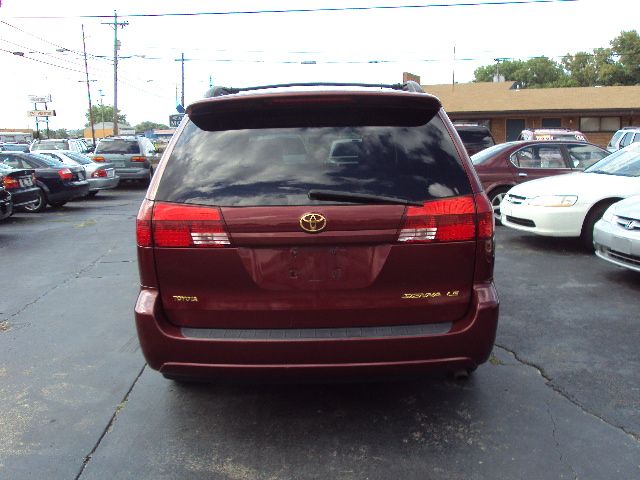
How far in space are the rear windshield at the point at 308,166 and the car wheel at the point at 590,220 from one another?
18.8ft

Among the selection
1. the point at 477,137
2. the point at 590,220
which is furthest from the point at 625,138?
the point at 590,220

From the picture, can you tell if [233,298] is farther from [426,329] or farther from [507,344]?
[507,344]

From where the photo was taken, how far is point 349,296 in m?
2.98

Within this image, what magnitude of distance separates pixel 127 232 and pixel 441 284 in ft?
30.3

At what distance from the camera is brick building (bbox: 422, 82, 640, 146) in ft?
112

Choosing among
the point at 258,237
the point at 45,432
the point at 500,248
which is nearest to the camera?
the point at 258,237

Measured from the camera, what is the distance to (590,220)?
8109mm

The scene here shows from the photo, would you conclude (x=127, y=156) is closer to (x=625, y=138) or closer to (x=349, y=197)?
(x=625, y=138)

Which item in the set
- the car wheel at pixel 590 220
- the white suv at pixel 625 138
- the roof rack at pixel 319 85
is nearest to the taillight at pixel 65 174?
the car wheel at pixel 590 220

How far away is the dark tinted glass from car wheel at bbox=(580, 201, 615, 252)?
16.9m

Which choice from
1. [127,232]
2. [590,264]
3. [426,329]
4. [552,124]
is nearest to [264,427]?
[426,329]

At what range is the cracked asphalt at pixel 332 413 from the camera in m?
3.08

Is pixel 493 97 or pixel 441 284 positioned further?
pixel 493 97

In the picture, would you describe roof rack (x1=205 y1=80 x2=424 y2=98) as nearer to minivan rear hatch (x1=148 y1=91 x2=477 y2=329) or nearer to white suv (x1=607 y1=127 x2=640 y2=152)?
minivan rear hatch (x1=148 y1=91 x2=477 y2=329)
